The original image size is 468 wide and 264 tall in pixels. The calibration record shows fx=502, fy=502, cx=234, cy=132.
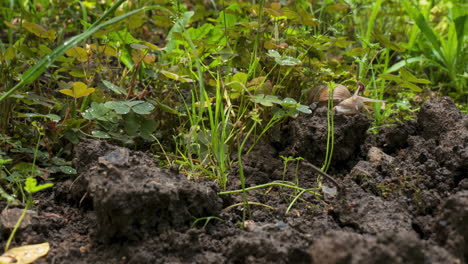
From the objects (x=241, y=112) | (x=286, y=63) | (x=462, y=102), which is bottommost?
(x=462, y=102)

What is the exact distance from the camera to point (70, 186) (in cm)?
172

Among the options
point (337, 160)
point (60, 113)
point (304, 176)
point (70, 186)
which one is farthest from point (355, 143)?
point (60, 113)

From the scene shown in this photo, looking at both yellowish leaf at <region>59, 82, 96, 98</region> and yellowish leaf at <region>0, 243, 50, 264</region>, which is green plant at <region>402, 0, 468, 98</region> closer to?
yellowish leaf at <region>59, 82, 96, 98</region>

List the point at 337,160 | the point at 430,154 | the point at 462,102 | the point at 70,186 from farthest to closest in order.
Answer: the point at 462,102 < the point at 337,160 < the point at 430,154 < the point at 70,186

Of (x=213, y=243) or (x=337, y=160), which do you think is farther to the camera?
(x=337, y=160)

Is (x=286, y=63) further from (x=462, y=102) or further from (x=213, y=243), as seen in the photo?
(x=462, y=102)

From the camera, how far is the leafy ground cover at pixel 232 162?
1368 millimetres

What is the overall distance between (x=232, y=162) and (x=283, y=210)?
15.2 inches

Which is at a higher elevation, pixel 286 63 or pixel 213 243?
pixel 286 63

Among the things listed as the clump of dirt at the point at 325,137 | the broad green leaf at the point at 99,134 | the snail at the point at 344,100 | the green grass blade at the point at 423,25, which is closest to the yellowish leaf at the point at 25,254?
the broad green leaf at the point at 99,134

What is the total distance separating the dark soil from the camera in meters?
1.29

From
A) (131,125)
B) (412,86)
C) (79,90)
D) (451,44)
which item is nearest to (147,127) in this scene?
(131,125)

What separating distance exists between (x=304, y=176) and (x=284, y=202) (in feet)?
0.65

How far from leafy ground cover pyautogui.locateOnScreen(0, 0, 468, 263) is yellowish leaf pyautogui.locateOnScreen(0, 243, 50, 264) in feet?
0.12
